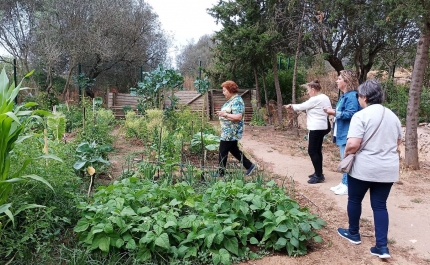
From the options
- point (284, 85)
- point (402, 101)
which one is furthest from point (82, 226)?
point (402, 101)

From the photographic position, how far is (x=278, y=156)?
7125mm

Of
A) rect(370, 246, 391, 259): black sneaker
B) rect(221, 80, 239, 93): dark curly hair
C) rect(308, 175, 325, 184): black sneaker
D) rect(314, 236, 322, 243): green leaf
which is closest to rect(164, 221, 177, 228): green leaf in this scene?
rect(314, 236, 322, 243): green leaf

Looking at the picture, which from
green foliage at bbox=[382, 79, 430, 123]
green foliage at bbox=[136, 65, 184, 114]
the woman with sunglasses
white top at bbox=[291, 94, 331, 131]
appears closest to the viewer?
the woman with sunglasses

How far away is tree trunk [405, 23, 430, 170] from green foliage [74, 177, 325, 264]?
3.95 m

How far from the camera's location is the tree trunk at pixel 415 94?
605 cm

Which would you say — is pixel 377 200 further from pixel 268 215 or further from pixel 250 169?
pixel 250 169

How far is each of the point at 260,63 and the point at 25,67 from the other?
8.79m

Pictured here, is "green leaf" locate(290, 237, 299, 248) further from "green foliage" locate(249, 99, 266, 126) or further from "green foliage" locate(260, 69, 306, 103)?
"green foliage" locate(260, 69, 306, 103)

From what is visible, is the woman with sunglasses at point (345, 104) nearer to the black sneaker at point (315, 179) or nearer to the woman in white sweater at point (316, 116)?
the woman in white sweater at point (316, 116)

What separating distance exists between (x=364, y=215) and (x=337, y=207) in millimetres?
312

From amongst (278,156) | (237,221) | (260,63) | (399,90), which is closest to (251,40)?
(260,63)

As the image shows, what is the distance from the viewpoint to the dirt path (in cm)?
302

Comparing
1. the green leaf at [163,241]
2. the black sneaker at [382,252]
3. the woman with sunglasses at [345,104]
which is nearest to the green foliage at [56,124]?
the green leaf at [163,241]

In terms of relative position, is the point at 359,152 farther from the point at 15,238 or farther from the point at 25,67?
the point at 25,67
